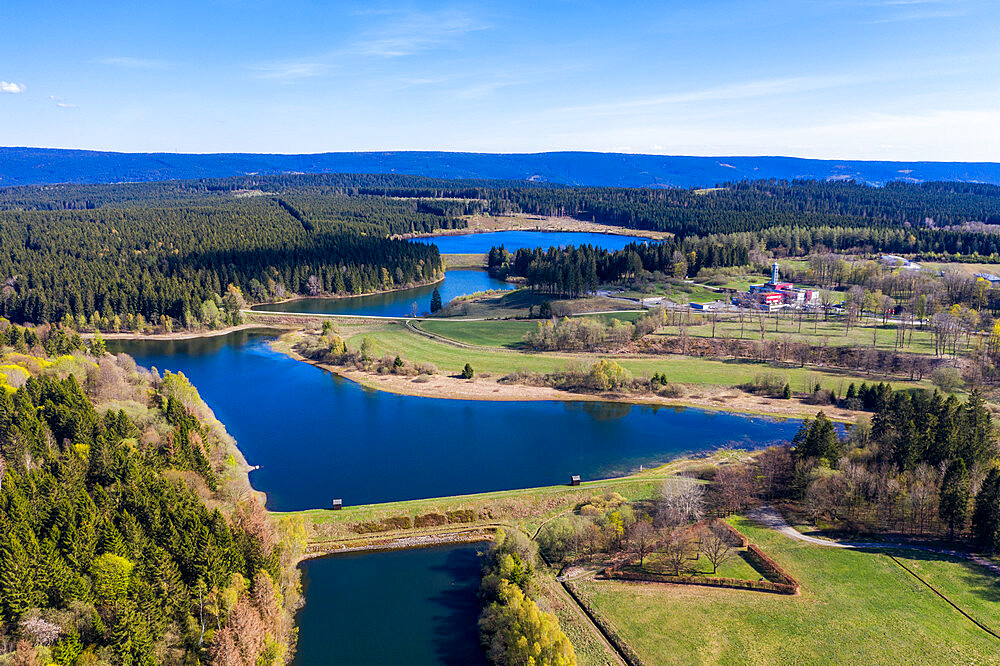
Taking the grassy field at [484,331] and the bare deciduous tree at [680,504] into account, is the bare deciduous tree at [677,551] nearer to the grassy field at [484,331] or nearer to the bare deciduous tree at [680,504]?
the bare deciduous tree at [680,504]

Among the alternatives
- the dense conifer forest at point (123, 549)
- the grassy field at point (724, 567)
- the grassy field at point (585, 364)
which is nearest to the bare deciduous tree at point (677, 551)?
the grassy field at point (724, 567)

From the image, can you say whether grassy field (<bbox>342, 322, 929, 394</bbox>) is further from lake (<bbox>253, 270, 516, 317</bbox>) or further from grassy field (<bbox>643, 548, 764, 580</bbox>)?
grassy field (<bbox>643, 548, 764, 580</bbox>)

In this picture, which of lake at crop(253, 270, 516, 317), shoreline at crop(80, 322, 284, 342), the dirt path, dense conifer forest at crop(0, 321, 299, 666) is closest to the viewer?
dense conifer forest at crop(0, 321, 299, 666)

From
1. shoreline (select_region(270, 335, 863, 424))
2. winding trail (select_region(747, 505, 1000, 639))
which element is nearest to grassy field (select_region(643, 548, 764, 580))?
winding trail (select_region(747, 505, 1000, 639))

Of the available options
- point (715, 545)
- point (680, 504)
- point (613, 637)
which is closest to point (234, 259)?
point (680, 504)

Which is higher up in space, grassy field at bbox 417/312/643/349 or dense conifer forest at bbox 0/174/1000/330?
dense conifer forest at bbox 0/174/1000/330

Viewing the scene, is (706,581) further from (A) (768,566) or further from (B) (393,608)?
(B) (393,608)
